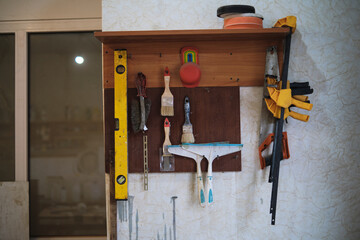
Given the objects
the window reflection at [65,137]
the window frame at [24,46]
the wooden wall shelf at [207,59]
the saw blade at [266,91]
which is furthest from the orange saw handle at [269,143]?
the window frame at [24,46]

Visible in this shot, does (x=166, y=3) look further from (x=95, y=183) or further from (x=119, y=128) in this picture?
(x=95, y=183)

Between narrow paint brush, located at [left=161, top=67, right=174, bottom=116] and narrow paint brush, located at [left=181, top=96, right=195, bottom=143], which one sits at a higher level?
narrow paint brush, located at [left=161, top=67, right=174, bottom=116]

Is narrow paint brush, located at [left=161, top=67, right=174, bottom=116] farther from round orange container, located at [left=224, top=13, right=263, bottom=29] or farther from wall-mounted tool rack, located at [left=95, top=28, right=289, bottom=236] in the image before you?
round orange container, located at [left=224, top=13, right=263, bottom=29]

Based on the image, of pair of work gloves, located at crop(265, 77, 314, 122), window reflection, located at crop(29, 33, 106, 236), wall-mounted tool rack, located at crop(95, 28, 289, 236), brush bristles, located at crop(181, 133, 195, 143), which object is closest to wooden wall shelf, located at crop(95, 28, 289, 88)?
wall-mounted tool rack, located at crop(95, 28, 289, 236)

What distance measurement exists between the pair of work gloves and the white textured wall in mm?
86

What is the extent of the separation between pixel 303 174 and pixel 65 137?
1.40 meters

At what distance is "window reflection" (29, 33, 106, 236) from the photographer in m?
1.76

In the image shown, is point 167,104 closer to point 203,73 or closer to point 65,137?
point 203,73

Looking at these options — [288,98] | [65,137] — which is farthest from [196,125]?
[65,137]

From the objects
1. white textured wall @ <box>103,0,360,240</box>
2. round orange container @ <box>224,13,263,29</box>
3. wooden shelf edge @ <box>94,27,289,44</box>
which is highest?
round orange container @ <box>224,13,263,29</box>

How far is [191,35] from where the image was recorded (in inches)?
49.0

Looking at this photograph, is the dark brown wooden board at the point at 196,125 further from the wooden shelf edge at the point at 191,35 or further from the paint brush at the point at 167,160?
the wooden shelf edge at the point at 191,35

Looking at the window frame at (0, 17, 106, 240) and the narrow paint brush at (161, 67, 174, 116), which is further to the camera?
the window frame at (0, 17, 106, 240)

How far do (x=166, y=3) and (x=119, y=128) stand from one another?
2.19 feet
